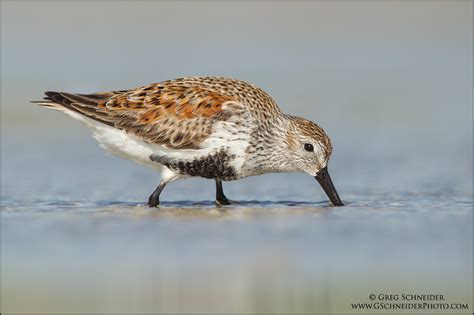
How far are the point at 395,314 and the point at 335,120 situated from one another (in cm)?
940

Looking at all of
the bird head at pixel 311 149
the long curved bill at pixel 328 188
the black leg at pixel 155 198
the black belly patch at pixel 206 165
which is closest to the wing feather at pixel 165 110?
the black belly patch at pixel 206 165

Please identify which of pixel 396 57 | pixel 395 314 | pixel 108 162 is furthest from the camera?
pixel 396 57

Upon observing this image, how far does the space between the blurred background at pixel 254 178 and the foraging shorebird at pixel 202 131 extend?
46cm

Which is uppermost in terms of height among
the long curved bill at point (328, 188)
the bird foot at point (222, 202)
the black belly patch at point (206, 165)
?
the black belly patch at point (206, 165)

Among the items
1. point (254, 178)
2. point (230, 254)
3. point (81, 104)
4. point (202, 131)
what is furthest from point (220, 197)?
point (230, 254)

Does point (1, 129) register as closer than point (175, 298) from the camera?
No

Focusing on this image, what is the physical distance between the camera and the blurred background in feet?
24.4

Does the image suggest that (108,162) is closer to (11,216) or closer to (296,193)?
(296,193)

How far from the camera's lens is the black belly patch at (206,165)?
33.2 ft

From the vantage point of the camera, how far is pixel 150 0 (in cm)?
2228

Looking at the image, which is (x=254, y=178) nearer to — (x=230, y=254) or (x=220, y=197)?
(x=220, y=197)

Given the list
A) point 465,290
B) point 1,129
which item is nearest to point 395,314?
point 465,290

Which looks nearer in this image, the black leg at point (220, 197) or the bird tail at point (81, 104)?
the bird tail at point (81, 104)

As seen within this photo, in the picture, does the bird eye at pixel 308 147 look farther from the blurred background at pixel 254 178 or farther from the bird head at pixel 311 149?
the blurred background at pixel 254 178
